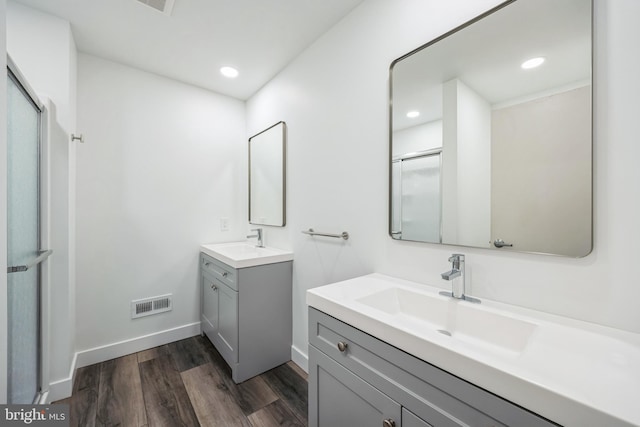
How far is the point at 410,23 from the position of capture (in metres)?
1.33

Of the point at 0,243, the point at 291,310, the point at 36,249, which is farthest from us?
the point at 291,310

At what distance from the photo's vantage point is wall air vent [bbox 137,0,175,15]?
157cm

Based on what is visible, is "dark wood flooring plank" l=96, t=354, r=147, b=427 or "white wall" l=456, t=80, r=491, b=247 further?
"dark wood flooring plank" l=96, t=354, r=147, b=427

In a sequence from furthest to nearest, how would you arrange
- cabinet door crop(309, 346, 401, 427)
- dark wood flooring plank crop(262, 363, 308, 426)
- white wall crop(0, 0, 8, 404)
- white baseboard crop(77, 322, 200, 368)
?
white baseboard crop(77, 322, 200, 368), dark wood flooring plank crop(262, 363, 308, 426), cabinet door crop(309, 346, 401, 427), white wall crop(0, 0, 8, 404)

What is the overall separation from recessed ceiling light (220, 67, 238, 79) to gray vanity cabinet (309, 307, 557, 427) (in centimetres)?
217

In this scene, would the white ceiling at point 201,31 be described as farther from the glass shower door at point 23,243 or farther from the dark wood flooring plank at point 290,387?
the dark wood flooring plank at point 290,387

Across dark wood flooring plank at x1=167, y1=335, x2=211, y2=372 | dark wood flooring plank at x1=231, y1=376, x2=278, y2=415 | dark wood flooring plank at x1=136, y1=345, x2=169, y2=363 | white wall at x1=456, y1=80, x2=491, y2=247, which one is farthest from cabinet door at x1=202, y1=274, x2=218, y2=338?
white wall at x1=456, y1=80, x2=491, y2=247

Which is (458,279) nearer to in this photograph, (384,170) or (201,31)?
(384,170)

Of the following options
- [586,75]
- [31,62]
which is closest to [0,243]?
[31,62]

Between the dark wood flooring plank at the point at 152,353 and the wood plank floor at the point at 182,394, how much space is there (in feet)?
0.05

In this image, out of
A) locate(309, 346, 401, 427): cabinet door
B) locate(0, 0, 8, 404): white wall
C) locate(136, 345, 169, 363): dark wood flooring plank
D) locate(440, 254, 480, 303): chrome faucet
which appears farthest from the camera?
locate(136, 345, 169, 363): dark wood flooring plank

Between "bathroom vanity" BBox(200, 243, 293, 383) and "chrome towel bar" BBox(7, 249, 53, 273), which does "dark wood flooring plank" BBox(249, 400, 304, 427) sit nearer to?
"bathroom vanity" BBox(200, 243, 293, 383)

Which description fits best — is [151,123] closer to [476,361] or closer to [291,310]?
[291,310]

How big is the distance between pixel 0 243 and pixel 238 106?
2.44 metres
